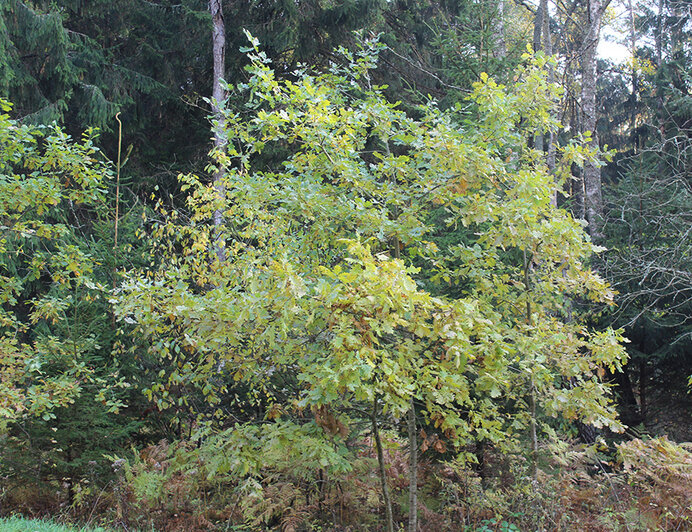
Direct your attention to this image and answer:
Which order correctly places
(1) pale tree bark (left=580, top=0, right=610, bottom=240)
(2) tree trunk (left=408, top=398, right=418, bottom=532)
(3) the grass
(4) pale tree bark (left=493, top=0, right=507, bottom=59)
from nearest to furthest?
1. (3) the grass
2. (2) tree trunk (left=408, top=398, right=418, bottom=532)
3. (4) pale tree bark (left=493, top=0, right=507, bottom=59)
4. (1) pale tree bark (left=580, top=0, right=610, bottom=240)

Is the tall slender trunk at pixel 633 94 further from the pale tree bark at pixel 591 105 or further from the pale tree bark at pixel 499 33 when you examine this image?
the pale tree bark at pixel 499 33

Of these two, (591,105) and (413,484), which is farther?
(591,105)

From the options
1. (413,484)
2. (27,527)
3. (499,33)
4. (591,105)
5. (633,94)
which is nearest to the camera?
(27,527)

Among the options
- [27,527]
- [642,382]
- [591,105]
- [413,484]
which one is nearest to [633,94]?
[591,105]

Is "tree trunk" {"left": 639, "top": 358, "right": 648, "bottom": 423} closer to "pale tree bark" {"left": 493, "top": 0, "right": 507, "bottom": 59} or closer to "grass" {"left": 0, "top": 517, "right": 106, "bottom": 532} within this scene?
"pale tree bark" {"left": 493, "top": 0, "right": 507, "bottom": 59}

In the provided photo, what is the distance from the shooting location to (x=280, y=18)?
11359 millimetres

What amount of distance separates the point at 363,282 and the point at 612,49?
25.2 meters

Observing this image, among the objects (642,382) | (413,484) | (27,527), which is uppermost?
(642,382)

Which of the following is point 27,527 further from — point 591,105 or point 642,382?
point 591,105

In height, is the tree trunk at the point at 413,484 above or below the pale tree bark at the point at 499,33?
below

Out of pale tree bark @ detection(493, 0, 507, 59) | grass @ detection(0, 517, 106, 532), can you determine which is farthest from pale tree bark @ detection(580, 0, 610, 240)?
grass @ detection(0, 517, 106, 532)

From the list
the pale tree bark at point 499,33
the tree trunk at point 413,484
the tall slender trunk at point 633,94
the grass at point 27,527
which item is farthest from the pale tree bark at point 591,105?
the grass at point 27,527

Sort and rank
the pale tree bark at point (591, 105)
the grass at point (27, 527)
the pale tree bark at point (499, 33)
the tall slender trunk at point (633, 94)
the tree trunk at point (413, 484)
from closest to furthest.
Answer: the grass at point (27, 527)
the tree trunk at point (413, 484)
the pale tree bark at point (499, 33)
the pale tree bark at point (591, 105)
the tall slender trunk at point (633, 94)

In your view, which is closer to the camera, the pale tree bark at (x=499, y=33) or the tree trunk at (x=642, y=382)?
the pale tree bark at (x=499, y=33)
